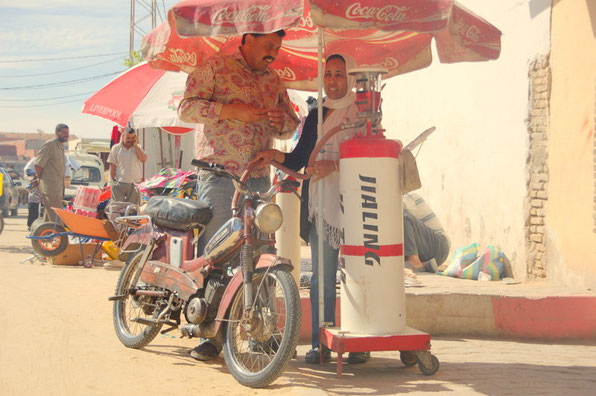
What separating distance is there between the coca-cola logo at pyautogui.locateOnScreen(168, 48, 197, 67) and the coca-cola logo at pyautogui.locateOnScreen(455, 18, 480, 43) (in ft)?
7.31

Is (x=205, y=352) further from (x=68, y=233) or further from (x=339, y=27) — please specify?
(x=68, y=233)

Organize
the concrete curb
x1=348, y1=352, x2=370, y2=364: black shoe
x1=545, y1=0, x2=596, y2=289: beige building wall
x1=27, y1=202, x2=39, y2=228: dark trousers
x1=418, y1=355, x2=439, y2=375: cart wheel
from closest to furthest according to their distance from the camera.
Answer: x1=418, y1=355, x2=439, y2=375: cart wheel, x1=348, y1=352, x2=370, y2=364: black shoe, the concrete curb, x1=545, y1=0, x2=596, y2=289: beige building wall, x1=27, y1=202, x2=39, y2=228: dark trousers

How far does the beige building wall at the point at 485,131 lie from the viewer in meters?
8.91

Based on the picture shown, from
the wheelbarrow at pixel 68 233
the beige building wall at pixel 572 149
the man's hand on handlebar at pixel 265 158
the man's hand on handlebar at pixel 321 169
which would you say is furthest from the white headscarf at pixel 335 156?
the wheelbarrow at pixel 68 233

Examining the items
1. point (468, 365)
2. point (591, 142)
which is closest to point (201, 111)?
point (468, 365)

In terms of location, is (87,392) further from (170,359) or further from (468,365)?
(468,365)

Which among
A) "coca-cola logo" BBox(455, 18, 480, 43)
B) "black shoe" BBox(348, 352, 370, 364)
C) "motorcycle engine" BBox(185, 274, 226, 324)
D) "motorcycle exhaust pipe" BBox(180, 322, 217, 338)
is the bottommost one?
"black shoe" BBox(348, 352, 370, 364)

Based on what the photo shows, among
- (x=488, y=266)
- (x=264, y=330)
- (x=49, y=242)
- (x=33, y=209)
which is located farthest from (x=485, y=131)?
(x=33, y=209)

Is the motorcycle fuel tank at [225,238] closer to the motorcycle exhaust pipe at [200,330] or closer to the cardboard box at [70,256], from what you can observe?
the motorcycle exhaust pipe at [200,330]

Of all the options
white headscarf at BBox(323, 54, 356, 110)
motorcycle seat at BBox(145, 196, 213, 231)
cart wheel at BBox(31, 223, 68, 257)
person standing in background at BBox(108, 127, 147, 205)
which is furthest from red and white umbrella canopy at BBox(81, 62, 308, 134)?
white headscarf at BBox(323, 54, 356, 110)

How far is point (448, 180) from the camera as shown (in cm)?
1116

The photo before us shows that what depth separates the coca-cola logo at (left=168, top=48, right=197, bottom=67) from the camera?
5793 mm

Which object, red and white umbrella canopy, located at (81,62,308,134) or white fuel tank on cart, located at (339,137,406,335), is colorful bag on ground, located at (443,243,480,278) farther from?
white fuel tank on cart, located at (339,137,406,335)

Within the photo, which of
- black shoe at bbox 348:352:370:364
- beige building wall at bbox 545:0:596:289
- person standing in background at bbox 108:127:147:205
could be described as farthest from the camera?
person standing in background at bbox 108:127:147:205
